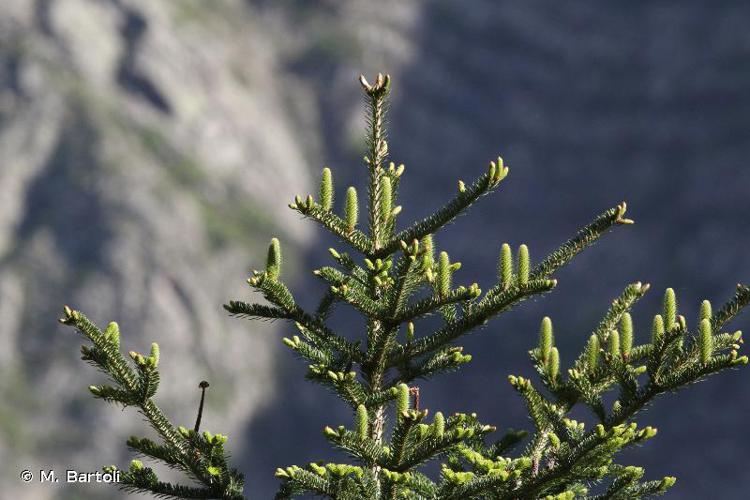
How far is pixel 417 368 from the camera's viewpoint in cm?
1010

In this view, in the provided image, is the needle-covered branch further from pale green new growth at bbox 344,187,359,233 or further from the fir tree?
pale green new growth at bbox 344,187,359,233

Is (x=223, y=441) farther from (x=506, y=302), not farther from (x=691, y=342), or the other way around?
(x=691, y=342)

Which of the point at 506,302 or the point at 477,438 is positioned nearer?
the point at 506,302

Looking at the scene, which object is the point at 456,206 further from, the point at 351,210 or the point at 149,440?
the point at 149,440

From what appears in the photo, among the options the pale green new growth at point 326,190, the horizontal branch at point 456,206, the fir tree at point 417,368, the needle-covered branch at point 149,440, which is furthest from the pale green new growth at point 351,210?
the needle-covered branch at point 149,440

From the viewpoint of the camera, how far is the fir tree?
8.67m

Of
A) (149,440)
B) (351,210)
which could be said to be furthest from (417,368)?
(149,440)

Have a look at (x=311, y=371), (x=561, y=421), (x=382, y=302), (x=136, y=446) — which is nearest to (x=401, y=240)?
(x=382, y=302)

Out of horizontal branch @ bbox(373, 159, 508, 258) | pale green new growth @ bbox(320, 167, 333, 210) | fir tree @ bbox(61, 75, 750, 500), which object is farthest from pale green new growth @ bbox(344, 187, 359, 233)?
horizontal branch @ bbox(373, 159, 508, 258)

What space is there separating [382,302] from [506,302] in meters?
1.07

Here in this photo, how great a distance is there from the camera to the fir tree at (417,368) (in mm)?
8672

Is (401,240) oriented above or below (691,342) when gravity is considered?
above

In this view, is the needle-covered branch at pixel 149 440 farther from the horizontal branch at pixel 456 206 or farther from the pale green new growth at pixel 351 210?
the horizontal branch at pixel 456 206

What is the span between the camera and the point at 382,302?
9547 millimetres
